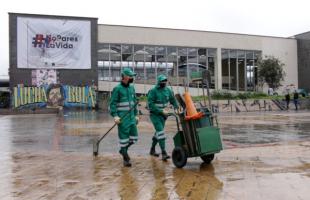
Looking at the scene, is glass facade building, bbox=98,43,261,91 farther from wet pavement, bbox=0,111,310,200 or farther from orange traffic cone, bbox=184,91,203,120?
orange traffic cone, bbox=184,91,203,120

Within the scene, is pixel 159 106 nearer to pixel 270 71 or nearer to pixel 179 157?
pixel 179 157

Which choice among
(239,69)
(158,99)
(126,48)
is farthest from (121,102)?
(239,69)

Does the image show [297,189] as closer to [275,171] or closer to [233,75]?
[275,171]

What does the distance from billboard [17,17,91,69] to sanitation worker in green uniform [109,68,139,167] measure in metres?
29.2

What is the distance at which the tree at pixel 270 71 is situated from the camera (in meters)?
39.2

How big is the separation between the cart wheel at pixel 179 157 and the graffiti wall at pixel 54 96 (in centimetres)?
2987

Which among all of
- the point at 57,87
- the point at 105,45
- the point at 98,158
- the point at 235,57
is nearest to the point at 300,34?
the point at 235,57

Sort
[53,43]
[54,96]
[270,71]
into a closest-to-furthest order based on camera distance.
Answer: [53,43]
[54,96]
[270,71]

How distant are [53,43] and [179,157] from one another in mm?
30352

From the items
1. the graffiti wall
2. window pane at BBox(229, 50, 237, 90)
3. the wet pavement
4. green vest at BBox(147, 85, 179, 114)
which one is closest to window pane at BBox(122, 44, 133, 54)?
the graffiti wall

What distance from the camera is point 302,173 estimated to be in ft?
21.8

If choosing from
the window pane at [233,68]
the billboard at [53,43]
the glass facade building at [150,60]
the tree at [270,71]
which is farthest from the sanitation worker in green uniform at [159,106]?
the window pane at [233,68]

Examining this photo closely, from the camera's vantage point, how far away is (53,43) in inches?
1419

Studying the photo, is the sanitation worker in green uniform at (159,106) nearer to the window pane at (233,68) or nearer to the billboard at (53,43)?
the billboard at (53,43)
